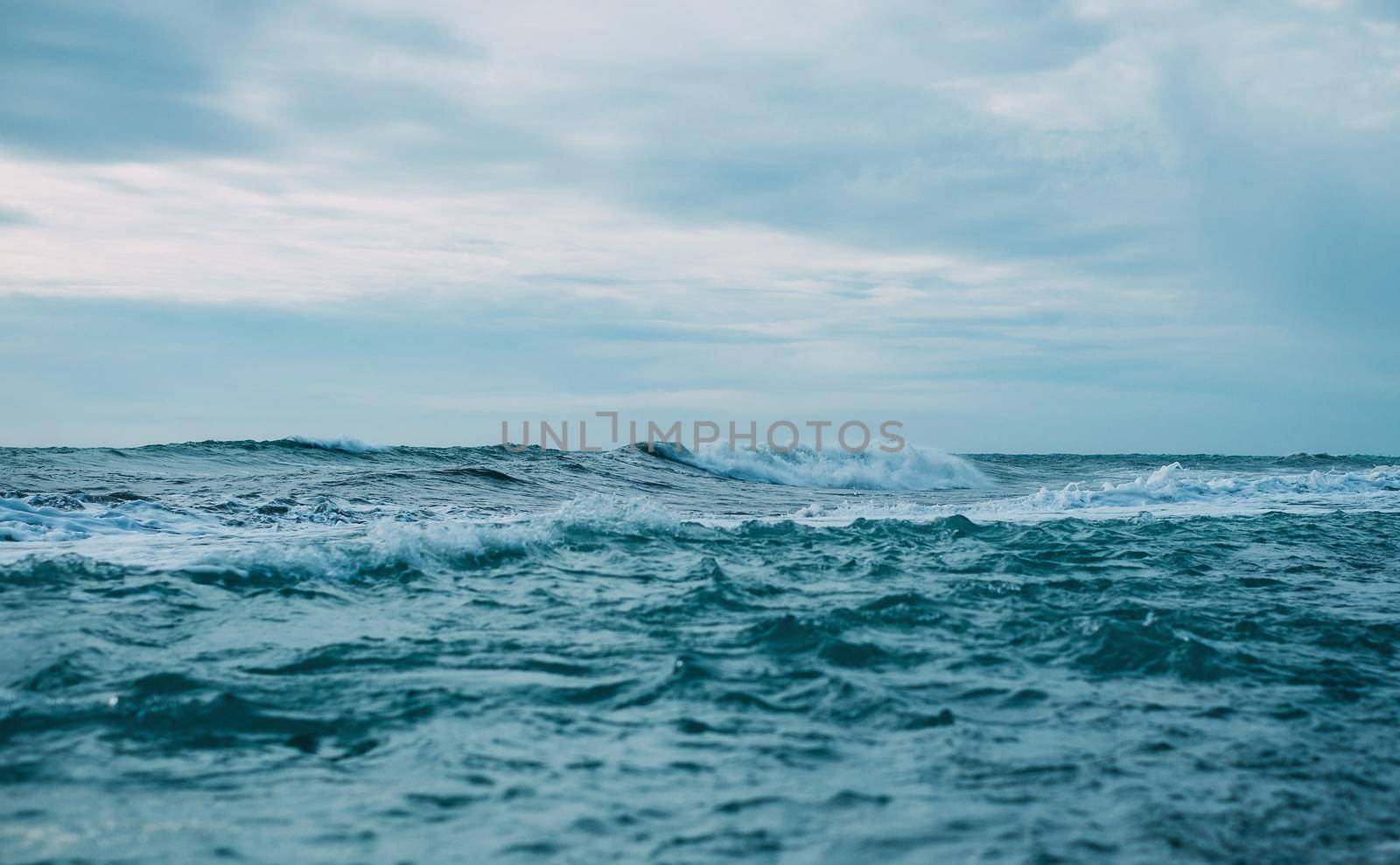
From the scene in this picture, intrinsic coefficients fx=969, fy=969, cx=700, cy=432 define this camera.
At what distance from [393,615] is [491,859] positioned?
333cm

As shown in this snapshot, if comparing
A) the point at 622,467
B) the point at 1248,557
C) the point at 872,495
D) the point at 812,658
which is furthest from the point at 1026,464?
the point at 812,658

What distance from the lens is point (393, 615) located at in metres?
5.90

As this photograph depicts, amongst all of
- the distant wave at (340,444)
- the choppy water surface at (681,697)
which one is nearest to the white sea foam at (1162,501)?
the choppy water surface at (681,697)

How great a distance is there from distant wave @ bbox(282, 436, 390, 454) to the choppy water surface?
13.7 metres

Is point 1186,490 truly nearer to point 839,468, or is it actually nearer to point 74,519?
point 839,468

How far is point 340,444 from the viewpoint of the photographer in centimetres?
2395

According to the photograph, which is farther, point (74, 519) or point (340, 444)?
point (340, 444)

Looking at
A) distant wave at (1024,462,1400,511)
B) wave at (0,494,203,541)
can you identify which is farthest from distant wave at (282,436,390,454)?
distant wave at (1024,462,1400,511)

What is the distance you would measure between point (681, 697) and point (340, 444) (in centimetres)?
2154

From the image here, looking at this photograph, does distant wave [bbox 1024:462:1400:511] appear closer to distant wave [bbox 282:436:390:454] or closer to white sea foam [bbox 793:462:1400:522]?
white sea foam [bbox 793:462:1400:522]

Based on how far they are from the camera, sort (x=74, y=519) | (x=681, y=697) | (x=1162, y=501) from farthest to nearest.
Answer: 1. (x=1162, y=501)
2. (x=74, y=519)
3. (x=681, y=697)

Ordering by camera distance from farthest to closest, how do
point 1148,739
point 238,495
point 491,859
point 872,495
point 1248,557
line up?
point 872,495 < point 238,495 < point 1248,557 < point 1148,739 < point 491,859

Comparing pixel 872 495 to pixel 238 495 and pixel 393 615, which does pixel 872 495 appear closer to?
pixel 238 495

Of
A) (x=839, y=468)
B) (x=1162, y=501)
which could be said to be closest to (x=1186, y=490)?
→ (x=1162, y=501)
